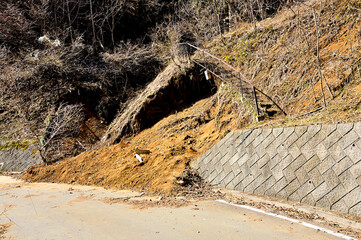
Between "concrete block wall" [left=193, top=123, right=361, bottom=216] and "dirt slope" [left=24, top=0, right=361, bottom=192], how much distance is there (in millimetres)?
500

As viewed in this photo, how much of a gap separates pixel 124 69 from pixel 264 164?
1221 cm

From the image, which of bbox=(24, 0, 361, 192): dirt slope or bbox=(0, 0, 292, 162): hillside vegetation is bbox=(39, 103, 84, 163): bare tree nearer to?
bbox=(0, 0, 292, 162): hillside vegetation

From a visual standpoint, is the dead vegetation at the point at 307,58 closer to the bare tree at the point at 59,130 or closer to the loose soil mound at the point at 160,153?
the loose soil mound at the point at 160,153

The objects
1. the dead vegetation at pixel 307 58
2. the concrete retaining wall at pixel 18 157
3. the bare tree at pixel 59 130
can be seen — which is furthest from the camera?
the concrete retaining wall at pixel 18 157

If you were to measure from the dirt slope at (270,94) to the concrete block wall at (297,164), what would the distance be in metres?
0.50

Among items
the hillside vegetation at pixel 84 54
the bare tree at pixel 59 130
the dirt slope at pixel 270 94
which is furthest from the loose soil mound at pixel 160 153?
the hillside vegetation at pixel 84 54

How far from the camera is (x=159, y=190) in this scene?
677 centimetres

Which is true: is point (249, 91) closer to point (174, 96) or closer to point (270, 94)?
point (270, 94)

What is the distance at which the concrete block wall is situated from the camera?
14.5 feet

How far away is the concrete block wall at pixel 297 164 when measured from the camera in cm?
441

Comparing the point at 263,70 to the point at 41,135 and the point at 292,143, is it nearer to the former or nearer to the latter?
the point at 292,143

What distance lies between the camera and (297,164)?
5.23 m

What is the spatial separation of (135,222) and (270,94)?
608 centimetres

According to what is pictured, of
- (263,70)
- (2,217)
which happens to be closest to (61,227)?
(2,217)
